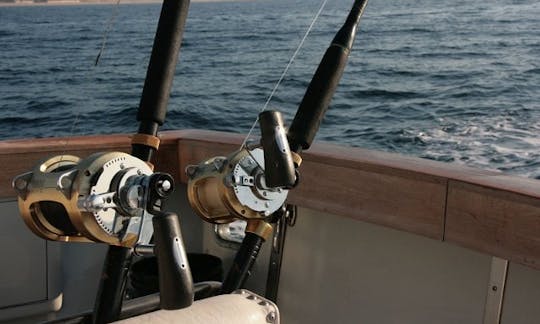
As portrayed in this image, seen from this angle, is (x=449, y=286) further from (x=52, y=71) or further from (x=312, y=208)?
(x=52, y=71)

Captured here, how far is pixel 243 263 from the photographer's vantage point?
121cm

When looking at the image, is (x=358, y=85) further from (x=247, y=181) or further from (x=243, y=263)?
(x=247, y=181)

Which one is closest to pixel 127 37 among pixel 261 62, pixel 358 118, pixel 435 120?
pixel 261 62

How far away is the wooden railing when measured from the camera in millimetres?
1275

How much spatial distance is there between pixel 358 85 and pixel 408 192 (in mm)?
8485

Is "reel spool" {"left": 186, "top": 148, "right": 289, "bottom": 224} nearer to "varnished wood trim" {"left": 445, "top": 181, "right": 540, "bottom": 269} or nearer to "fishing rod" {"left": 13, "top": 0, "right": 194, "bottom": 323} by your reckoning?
"fishing rod" {"left": 13, "top": 0, "right": 194, "bottom": 323}

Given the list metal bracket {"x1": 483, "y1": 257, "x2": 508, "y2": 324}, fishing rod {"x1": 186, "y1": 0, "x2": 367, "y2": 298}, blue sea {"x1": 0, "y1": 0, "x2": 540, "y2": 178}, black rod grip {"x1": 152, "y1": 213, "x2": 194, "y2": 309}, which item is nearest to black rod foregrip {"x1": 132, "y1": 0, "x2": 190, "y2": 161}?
fishing rod {"x1": 186, "y1": 0, "x2": 367, "y2": 298}

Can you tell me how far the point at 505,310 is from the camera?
4.41ft

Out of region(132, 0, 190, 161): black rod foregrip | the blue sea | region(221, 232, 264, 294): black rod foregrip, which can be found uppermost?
region(132, 0, 190, 161): black rod foregrip

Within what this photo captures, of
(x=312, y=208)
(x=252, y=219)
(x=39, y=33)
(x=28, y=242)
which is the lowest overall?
(x=39, y=33)

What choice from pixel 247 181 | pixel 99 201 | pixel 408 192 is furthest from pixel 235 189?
pixel 408 192

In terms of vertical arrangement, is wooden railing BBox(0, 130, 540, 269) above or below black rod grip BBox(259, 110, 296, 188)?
below

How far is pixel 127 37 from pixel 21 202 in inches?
622

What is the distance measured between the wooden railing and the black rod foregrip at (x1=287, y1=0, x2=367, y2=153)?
0.26 m
